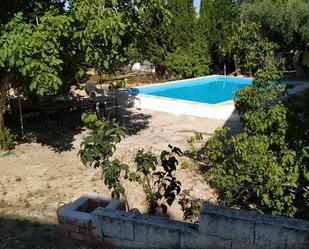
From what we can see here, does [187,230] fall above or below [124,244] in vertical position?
above

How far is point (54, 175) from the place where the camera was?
8.74 metres

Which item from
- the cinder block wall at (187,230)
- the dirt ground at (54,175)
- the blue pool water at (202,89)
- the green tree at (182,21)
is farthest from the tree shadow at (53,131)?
the green tree at (182,21)

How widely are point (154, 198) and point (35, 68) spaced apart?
4.35 m

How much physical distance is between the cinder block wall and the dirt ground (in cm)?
65

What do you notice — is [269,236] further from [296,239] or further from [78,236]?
[78,236]

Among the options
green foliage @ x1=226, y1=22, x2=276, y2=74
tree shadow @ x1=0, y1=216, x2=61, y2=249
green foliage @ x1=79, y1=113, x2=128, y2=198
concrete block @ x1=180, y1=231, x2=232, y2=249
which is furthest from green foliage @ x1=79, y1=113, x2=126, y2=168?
green foliage @ x1=226, y1=22, x2=276, y2=74

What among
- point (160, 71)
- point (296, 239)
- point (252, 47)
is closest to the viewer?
point (296, 239)

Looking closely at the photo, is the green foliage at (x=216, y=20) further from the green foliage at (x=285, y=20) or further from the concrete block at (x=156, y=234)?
the concrete block at (x=156, y=234)

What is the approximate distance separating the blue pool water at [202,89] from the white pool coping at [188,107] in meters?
3.55

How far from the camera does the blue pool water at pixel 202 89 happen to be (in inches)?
850

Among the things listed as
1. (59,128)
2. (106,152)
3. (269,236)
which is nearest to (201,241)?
(269,236)

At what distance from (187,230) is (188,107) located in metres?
11.3

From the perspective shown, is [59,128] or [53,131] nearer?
[53,131]

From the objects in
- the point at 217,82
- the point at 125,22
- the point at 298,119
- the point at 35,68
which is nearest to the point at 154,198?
the point at 298,119
